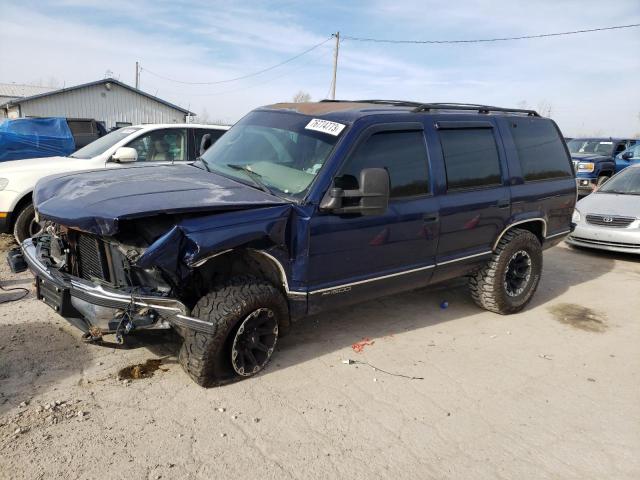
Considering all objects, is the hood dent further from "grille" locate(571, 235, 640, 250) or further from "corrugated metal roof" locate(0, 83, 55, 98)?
"corrugated metal roof" locate(0, 83, 55, 98)

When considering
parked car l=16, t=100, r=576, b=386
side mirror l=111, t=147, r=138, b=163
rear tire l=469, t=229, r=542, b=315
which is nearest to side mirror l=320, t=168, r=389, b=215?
parked car l=16, t=100, r=576, b=386

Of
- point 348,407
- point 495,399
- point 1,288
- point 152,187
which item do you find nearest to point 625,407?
point 495,399

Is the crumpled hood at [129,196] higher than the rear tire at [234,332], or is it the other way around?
the crumpled hood at [129,196]

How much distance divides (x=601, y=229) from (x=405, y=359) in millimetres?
5594

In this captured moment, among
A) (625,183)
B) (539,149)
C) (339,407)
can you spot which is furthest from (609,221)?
(339,407)

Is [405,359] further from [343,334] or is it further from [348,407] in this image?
[348,407]

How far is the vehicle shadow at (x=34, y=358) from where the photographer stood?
3184 millimetres

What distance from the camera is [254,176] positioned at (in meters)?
3.77

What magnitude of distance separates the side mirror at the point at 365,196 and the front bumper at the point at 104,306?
1.18 meters

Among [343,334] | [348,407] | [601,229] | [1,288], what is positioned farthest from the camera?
[601,229]

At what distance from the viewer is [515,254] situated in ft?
16.2

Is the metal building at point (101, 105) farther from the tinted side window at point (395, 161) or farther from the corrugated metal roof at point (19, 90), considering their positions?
the tinted side window at point (395, 161)

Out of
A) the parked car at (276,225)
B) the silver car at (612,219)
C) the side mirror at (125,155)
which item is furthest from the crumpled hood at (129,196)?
the silver car at (612,219)

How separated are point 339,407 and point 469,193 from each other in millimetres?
2299
